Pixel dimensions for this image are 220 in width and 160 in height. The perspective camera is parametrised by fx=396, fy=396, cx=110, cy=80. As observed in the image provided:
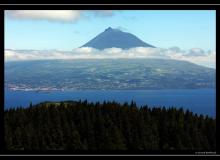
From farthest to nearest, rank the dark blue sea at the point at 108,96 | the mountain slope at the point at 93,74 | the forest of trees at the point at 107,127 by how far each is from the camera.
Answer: the mountain slope at the point at 93,74 → the dark blue sea at the point at 108,96 → the forest of trees at the point at 107,127

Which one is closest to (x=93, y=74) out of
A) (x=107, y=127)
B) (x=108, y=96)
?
(x=108, y=96)

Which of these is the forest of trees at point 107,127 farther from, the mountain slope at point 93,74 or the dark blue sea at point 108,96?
the mountain slope at point 93,74

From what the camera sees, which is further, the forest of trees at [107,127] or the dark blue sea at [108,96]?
the dark blue sea at [108,96]

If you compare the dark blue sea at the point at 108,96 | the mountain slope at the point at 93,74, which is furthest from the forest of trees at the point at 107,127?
the mountain slope at the point at 93,74

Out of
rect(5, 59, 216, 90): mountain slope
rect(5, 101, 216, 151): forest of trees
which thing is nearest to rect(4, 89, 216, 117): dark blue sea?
rect(5, 59, 216, 90): mountain slope

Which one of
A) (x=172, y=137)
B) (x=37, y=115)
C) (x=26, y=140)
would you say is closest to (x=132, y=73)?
→ (x=172, y=137)

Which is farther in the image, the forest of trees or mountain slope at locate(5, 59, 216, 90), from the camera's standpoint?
mountain slope at locate(5, 59, 216, 90)

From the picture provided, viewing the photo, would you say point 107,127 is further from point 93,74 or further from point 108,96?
point 93,74

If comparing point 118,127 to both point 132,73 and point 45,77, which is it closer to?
point 132,73

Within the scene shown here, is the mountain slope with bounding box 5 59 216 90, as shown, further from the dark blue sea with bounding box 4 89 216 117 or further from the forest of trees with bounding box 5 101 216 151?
the forest of trees with bounding box 5 101 216 151
